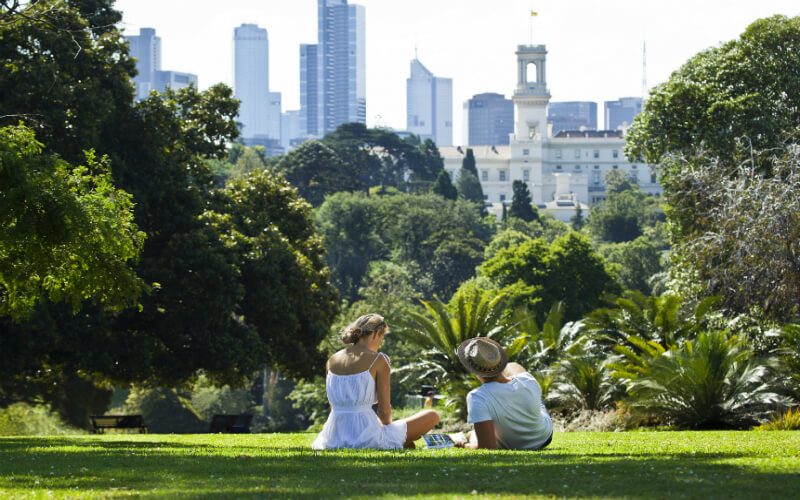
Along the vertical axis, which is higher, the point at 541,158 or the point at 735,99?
the point at 541,158

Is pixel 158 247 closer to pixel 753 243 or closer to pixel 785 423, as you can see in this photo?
pixel 753 243

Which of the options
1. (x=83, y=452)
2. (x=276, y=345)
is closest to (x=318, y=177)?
(x=276, y=345)

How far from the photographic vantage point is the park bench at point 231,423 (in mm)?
18922

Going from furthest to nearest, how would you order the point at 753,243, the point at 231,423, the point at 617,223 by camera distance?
the point at 617,223 < the point at 231,423 < the point at 753,243

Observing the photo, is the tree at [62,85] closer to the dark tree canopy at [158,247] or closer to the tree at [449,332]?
the dark tree canopy at [158,247]

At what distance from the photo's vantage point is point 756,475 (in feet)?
19.7

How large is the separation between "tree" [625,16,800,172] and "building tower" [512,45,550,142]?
14432 centimetres

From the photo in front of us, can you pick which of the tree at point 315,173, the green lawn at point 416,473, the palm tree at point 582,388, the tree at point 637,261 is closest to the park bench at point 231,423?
the palm tree at point 582,388

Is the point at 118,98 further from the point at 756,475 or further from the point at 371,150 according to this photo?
the point at 371,150

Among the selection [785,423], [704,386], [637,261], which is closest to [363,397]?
[785,423]

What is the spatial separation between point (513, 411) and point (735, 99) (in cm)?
2100

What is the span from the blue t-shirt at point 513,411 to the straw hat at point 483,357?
13 cm

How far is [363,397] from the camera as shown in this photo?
26.3 feet

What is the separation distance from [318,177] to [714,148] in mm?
66048
